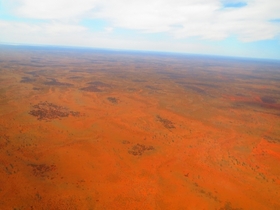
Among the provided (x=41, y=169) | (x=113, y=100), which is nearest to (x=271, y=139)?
(x=113, y=100)

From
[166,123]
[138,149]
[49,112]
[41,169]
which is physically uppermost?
[49,112]

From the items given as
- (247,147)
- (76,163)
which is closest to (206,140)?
(247,147)

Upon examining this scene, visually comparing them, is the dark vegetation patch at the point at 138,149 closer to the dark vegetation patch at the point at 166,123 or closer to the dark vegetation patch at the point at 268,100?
the dark vegetation patch at the point at 166,123

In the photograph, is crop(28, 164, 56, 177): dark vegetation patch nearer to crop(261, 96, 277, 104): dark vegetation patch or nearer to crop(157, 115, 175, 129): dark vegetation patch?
crop(157, 115, 175, 129): dark vegetation patch

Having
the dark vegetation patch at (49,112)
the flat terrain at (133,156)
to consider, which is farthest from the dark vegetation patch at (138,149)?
the dark vegetation patch at (49,112)

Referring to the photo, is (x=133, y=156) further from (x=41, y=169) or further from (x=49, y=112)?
(x=49, y=112)
